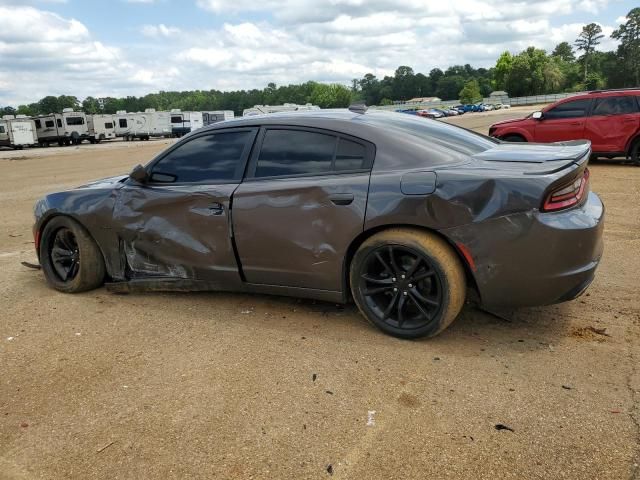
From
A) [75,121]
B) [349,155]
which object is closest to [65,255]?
[349,155]

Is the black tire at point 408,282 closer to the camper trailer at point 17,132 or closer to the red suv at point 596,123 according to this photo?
the red suv at point 596,123

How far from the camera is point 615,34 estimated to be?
11625 cm

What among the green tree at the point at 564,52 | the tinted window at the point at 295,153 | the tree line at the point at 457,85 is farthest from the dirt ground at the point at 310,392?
the green tree at the point at 564,52

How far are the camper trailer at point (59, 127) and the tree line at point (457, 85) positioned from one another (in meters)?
74.4

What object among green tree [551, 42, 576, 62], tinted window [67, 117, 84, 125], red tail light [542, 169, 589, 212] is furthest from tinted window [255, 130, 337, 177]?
green tree [551, 42, 576, 62]

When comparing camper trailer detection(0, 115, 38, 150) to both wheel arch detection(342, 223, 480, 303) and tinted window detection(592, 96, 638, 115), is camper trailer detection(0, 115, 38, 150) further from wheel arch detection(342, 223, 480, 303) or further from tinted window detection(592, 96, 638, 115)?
wheel arch detection(342, 223, 480, 303)

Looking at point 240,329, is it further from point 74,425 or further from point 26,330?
point 26,330

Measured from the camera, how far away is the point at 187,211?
167 inches

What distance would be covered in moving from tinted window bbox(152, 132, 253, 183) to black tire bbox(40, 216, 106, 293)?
0.94 m

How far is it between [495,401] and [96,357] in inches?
100

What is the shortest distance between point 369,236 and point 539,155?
125cm

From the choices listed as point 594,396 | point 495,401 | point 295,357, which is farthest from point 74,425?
point 594,396

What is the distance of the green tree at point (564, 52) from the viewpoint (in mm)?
142500

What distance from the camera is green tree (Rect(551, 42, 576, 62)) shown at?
142500mm
